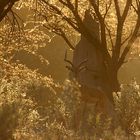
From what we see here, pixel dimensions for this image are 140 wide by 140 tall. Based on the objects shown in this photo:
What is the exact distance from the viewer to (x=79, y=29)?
1838cm

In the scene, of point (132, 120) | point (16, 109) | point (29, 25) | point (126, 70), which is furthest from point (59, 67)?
point (16, 109)

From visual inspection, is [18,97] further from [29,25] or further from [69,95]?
[29,25]

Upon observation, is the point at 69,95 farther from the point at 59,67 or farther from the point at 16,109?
the point at 59,67

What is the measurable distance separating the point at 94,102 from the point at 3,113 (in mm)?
15138

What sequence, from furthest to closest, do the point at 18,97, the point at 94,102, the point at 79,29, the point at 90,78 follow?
the point at 94,102 → the point at 90,78 → the point at 79,29 → the point at 18,97

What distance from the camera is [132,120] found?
14.6 meters

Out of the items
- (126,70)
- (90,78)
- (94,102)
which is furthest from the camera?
(126,70)

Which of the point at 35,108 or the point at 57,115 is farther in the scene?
the point at 57,115

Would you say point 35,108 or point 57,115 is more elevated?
point 35,108

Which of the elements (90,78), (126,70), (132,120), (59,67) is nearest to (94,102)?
(90,78)

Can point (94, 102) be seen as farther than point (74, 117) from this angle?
Yes

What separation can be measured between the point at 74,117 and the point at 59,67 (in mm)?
29824

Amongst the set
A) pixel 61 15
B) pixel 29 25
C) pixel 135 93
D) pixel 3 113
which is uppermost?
pixel 29 25

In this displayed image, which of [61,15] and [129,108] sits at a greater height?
[61,15]
